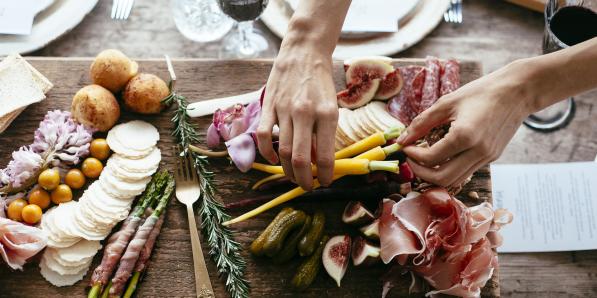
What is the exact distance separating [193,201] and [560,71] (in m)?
1.01

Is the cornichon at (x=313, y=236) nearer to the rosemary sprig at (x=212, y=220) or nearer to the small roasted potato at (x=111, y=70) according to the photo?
the rosemary sprig at (x=212, y=220)

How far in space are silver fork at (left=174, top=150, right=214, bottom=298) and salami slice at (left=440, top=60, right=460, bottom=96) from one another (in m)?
0.78

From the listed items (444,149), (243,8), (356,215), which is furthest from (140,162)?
(444,149)

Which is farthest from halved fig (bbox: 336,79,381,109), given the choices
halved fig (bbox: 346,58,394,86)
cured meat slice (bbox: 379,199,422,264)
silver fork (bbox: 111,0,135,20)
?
silver fork (bbox: 111,0,135,20)

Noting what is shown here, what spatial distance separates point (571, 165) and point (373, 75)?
0.75 metres

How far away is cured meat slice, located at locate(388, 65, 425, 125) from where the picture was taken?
1.58m

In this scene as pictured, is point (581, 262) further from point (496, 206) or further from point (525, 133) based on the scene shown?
point (525, 133)

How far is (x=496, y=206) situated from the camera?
1.70 metres

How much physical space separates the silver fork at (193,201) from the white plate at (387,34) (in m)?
0.59

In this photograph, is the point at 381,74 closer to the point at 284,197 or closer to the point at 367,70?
the point at 367,70

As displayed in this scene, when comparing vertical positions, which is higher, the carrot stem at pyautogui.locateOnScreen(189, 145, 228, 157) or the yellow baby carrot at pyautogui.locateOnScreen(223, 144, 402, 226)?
the carrot stem at pyautogui.locateOnScreen(189, 145, 228, 157)

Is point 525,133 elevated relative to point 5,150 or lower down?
lower down

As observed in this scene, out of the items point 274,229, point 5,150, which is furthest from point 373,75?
point 5,150

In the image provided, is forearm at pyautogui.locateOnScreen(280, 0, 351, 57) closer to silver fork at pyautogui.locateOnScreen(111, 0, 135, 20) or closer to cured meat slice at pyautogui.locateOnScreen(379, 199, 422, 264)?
cured meat slice at pyautogui.locateOnScreen(379, 199, 422, 264)
